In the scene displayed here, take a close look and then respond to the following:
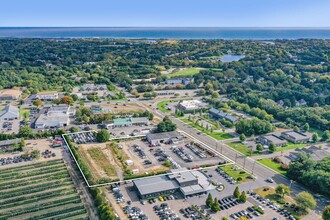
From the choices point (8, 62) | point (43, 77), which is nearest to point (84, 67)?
point (43, 77)

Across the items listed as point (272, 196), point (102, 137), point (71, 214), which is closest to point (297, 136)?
point (272, 196)

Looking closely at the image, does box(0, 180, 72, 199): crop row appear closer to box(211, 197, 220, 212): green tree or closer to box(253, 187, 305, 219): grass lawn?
box(211, 197, 220, 212): green tree

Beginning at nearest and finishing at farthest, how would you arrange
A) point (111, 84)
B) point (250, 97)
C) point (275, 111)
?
→ point (275, 111) < point (250, 97) < point (111, 84)

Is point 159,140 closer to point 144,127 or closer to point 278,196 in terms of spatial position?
point 144,127

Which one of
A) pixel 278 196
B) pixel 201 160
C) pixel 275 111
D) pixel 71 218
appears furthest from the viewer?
pixel 275 111

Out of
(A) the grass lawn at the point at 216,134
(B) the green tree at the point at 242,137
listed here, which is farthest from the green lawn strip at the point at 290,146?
(A) the grass lawn at the point at 216,134

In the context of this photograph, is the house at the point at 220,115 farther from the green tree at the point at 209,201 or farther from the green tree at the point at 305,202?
the green tree at the point at 209,201
